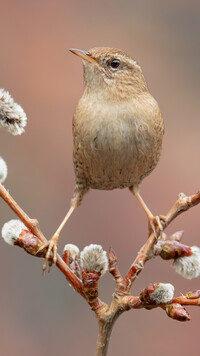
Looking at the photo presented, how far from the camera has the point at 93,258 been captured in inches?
60.0

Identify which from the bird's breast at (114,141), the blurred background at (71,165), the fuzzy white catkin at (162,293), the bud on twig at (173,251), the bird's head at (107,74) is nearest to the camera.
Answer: the fuzzy white catkin at (162,293)

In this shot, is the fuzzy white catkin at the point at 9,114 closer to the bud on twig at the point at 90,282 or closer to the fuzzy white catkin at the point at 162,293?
the bud on twig at the point at 90,282

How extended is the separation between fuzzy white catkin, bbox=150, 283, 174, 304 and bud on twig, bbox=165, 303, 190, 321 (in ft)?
0.10

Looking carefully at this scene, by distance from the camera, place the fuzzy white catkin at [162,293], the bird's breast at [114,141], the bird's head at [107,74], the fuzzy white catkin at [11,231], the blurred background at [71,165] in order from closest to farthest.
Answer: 1. the fuzzy white catkin at [162,293]
2. the fuzzy white catkin at [11,231]
3. the bird's breast at [114,141]
4. the bird's head at [107,74]
5. the blurred background at [71,165]

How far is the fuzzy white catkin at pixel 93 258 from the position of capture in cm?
152

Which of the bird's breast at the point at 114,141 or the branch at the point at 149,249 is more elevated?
the bird's breast at the point at 114,141

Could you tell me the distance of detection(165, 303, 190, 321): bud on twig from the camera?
4.80ft

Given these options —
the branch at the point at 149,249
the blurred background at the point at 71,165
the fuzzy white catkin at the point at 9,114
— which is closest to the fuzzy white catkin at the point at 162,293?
the branch at the point at 149,249

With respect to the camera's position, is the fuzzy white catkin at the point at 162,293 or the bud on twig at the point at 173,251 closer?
the fuzzy white catkin at the point at 162,293

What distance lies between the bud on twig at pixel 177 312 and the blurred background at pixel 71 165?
2.28m

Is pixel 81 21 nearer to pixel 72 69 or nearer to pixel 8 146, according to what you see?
pixel 72 69

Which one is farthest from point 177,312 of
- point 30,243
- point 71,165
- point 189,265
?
point 71,165

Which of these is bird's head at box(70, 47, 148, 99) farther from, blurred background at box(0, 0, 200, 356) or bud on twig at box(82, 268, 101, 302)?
blurred background at box(0, 0, 200, 356)

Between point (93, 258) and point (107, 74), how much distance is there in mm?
815
